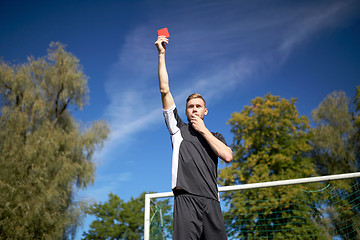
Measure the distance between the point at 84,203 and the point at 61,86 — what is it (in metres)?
6.44

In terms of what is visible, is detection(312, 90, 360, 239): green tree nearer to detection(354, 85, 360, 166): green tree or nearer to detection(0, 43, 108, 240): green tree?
detection(354, 85, 360, 166): green tree

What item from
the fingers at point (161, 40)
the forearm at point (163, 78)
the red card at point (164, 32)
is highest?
the red card at point (164, 32)

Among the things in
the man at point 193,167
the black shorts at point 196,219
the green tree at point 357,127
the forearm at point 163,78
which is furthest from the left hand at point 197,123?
the green tree at point 357,127

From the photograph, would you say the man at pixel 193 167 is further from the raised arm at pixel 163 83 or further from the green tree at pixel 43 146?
the green tree at pixel 43 146

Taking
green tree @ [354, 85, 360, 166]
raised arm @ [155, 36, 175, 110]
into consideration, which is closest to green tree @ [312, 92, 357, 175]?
green tree @ [354, 85, 360, 166]

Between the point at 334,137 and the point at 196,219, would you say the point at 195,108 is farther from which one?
the point at 334,137

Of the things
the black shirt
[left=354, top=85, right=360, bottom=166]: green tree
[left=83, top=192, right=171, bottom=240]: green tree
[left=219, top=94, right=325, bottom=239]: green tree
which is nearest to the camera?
the black shirt

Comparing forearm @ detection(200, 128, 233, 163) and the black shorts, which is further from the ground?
forearm @ detection(200, 128, 233, 163)

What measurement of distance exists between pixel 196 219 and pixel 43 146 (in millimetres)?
13788

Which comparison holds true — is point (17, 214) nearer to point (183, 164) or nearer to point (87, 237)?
point (183, 164)

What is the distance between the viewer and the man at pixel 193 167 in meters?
2.01

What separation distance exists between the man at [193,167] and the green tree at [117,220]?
87.5 feet

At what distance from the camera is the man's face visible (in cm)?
244

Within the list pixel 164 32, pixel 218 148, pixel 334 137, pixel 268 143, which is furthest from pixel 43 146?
pixel 334 137
